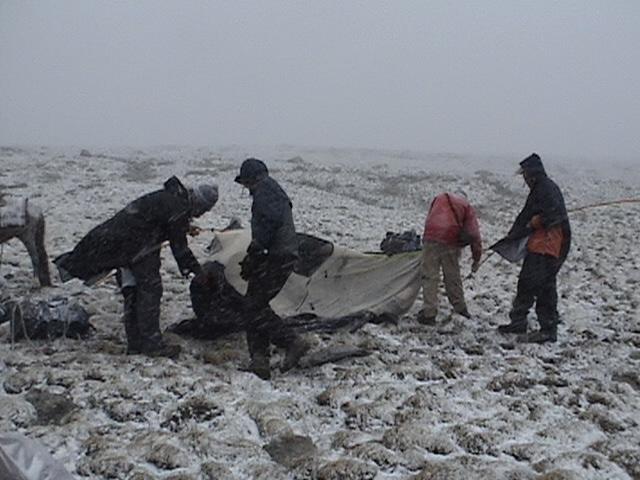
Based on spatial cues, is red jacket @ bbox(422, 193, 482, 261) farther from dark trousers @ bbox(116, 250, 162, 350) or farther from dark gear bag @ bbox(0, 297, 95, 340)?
dark gear bag @ bbox(0, 297, 95, 340)

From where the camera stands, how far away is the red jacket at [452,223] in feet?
24.6

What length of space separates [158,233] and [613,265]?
8.26 metres

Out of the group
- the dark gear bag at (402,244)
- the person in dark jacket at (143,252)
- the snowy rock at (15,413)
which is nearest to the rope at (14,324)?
the person in dark jacket at (143,252)

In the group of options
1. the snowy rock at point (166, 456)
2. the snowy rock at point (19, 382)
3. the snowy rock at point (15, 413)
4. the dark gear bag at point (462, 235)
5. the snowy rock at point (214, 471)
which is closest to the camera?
the snowy rock at point (214, 471)

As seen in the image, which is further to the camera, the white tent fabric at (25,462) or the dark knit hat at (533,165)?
the dark knit hat at (533,165)

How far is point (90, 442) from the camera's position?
4.23 meters

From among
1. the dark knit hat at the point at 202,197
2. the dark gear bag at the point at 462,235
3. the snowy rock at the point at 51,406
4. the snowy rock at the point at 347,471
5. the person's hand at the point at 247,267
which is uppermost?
the dark knit hat at the point at 202,197

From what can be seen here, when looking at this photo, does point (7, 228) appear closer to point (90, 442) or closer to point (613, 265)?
point (90, 442)

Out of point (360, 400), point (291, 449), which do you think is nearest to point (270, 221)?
point (360, 400)

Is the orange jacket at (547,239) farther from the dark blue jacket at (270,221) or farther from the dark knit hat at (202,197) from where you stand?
the dark knit hat at (202,197)

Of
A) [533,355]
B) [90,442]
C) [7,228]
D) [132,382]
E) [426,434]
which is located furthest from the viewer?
[7,228]

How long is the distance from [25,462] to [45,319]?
3.49 meters

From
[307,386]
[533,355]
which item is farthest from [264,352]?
[533,355]

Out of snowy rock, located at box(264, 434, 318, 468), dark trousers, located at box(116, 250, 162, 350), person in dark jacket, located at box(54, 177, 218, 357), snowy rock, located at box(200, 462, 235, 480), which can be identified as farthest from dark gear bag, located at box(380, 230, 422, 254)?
snowy rock, located at box(200, 462, 235, 480)
